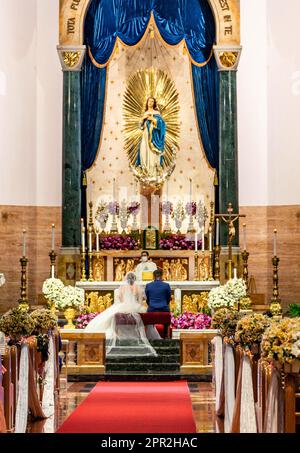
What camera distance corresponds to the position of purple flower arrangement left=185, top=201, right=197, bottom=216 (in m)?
24.3

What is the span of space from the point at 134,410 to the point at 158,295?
20.0ft

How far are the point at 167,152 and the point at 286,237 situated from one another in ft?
11.2

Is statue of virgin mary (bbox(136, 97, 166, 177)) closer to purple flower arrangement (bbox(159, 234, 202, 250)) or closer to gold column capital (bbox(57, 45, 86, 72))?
purple flower arrangement (bbox(159, 234, 202, 250))

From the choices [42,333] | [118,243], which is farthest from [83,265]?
[42,333]

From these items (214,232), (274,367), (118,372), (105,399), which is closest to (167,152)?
(214,232)

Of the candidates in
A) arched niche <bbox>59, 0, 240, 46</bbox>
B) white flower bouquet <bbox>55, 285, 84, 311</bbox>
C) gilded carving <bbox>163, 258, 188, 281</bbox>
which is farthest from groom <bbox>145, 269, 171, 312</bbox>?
arched niche <bbox>59, 0, 240, 46</bbox>

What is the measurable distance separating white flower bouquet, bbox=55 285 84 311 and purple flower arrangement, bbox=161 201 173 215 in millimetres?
4036

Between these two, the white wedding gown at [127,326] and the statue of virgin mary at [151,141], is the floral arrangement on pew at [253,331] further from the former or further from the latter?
the statue of virgin mary at [151,141]

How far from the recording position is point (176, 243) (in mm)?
23641

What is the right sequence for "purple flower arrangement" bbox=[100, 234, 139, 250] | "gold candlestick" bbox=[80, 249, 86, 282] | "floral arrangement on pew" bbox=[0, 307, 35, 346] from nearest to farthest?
"floral arrangement on pew" bbox=[0, 307, 35, 346]
"gold candlestick" bbox=[80, 249, 86, 282]
"purple flower arrangement" bbox=[100, 234, 139, 250]

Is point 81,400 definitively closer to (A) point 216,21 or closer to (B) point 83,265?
(B) point 83,265

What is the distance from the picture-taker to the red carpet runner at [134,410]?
12.4 m

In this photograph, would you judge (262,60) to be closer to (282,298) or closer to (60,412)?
(282,298)

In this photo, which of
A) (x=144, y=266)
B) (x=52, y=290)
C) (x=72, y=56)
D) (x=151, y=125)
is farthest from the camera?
(x=151, y=125)
